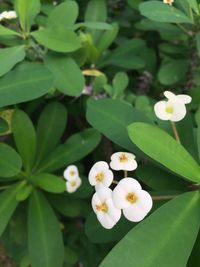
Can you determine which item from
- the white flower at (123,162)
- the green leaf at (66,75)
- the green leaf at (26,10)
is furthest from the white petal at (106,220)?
the green leaf at (26,10)

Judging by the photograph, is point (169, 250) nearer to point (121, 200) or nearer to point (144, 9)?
point (121, 200)

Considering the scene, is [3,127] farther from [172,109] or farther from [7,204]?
[172,109]

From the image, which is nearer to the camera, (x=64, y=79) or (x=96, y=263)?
(x=64, y=79)

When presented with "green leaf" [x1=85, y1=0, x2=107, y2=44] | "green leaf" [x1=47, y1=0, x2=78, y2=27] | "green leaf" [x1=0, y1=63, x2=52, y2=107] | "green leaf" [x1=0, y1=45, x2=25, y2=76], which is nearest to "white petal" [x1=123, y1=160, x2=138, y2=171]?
"green leaf" [x1=0, y1=63, x2=52, y2=107]

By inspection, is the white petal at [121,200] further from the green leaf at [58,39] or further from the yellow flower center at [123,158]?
the green leaf at [58,39]

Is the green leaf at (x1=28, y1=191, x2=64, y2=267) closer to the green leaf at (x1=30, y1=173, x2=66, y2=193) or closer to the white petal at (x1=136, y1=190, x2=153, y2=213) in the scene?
the green leaf at (x1=30, y1=173, x2=66, y2=193)

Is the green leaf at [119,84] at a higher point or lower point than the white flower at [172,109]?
lower

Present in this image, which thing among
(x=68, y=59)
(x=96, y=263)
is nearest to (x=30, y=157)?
(x=68, y=59)
